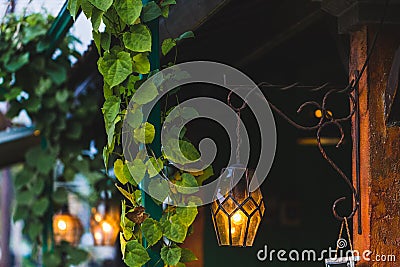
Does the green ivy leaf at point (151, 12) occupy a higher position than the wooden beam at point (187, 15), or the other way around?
the wooden beam at point (187, 15)

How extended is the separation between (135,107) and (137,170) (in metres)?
0.19

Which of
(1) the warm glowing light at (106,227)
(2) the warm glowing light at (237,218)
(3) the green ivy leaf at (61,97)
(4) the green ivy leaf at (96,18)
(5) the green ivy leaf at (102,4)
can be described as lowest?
(1) the warm glowing light at (106,227)

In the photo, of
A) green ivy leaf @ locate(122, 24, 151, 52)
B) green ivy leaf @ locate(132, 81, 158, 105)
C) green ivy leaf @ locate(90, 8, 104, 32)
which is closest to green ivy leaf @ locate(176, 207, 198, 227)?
green ivy leaf @ locate(132, 81, 158, 105)

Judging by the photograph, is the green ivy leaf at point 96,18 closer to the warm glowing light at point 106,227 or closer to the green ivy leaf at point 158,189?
the green ivy leaf at point 158,189

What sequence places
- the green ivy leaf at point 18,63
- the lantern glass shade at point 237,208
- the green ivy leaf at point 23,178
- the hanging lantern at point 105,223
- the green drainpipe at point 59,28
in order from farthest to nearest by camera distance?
the hanging lantern at point 105,223, the green ivy leaf at point 23,178, the green ivy leaf at point 18,63, the green drainpipe at point 59,28, the lantern glass shade at point 237,208

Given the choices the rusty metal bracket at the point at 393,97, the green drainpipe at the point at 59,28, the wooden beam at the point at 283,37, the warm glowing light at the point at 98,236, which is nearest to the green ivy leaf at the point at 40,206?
the warm glowing light at the point at 98,236

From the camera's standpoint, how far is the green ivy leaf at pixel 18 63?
467cm

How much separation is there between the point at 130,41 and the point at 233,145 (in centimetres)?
53

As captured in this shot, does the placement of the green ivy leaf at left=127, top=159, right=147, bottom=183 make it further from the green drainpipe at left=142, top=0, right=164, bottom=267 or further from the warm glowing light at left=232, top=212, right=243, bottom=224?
the warm glowing light at left=232, top=212, right=243, bottom=224

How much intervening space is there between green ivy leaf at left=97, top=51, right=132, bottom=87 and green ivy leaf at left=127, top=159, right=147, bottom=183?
0.24 m

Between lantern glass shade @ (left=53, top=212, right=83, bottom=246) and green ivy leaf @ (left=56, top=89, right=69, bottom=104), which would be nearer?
green ivy leaf @ (left=56, top=89, right=69, bottom=104)

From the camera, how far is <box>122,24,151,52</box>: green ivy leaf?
2.26 metres

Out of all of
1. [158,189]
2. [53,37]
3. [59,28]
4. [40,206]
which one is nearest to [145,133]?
[158,189]

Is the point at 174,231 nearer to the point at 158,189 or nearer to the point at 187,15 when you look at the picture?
the point at 158,189
